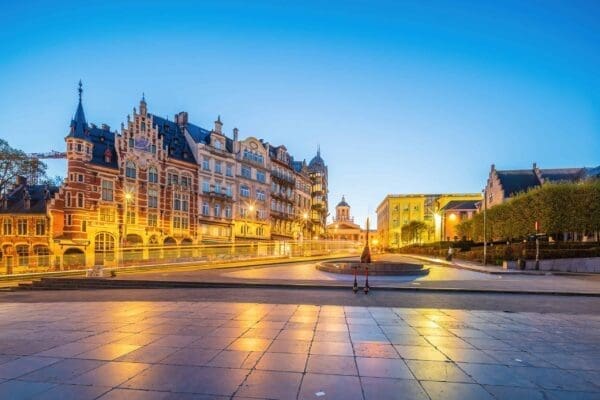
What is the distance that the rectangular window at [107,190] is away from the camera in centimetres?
4357

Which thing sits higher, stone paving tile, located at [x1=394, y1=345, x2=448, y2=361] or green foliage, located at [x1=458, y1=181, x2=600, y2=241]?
green foliage, located at [x1=458, y1=181, x2=600, y2=241]

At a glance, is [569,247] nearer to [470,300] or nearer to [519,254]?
[519,254]

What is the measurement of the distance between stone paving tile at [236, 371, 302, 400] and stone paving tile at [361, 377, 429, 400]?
38.8 inches

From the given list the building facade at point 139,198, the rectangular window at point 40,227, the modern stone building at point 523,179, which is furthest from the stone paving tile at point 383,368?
the modern stone building at point 523,179

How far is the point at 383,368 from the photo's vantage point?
5.63m

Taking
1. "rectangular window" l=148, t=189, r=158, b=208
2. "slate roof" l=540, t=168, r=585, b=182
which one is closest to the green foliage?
"slate roof" l=540, t=168, r=585, b=182

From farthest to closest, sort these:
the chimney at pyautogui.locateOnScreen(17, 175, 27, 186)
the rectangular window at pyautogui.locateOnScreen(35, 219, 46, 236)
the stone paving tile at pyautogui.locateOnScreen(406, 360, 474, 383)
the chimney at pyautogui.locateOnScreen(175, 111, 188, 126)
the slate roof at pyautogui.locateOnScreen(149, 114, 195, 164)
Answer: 1. the chimney at pyautogui.locateOnScreen(175, 111, 188, 126)
2. the slate roof at pyautogui.locateOnScreen(149, 114, 195, 164)
3. the chimney at pyautogui.locateOnScreen(17, 175, 27, 186)
4. the rectangular window at pyautogui.locateOnScreen(35, 219, 46, 236)
5. the stone paving tile at pyautogui.locateOnScreen(406, 360, 474, 383)

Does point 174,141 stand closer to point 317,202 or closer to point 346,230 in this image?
point 317,202

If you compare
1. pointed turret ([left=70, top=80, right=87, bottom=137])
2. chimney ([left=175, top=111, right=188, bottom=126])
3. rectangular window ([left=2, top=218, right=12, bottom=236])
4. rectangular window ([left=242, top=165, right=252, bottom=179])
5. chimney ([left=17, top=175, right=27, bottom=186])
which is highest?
chimney ([left=175, top=111, right=188, bottom=126])

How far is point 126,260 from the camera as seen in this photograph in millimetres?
31672

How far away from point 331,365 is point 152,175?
158ft

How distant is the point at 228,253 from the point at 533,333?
117 feet

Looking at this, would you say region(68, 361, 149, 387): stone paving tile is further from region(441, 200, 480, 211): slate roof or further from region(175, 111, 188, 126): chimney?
region(441, 200, 480, 211): slate roof

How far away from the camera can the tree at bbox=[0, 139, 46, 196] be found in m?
46.5
